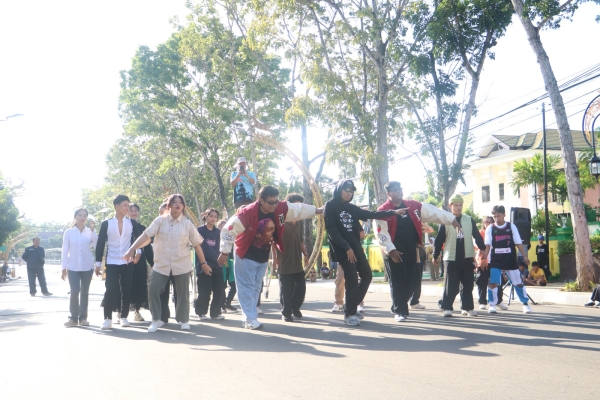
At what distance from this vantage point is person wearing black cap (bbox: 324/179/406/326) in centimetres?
904

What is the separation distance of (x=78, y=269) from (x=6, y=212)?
5417 centimetres

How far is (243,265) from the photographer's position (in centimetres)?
902

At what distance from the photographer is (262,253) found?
29.8 feet

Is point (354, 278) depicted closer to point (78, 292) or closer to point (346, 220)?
point (346, 220)

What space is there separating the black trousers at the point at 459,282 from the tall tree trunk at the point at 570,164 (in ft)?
16.2

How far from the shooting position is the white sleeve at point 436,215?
9.27 metres

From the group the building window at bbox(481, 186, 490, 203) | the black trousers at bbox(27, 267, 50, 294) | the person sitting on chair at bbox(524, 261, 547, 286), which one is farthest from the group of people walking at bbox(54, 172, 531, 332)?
the building window at bbox(481, 186, 490, 203)

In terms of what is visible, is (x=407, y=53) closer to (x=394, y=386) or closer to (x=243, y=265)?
A: (x=243, y=265)

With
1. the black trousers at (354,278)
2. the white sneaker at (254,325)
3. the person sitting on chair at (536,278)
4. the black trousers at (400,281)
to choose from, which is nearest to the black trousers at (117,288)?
the white sneaker at (254,325)

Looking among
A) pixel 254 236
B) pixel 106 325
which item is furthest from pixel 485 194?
pixel 106 325

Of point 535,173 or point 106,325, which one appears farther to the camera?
point 535,173

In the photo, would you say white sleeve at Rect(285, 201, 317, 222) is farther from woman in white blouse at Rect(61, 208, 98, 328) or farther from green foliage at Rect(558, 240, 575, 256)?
green foliage at Rect(558, 240, 575, 256)

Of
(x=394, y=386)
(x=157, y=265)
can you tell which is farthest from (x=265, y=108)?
(x=394, y=386)

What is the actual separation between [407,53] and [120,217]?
37.3 ft
